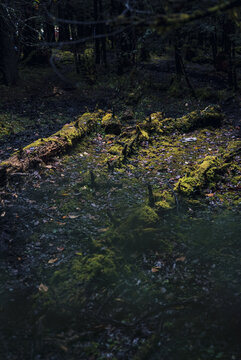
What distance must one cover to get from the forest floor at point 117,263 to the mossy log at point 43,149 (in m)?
0.28

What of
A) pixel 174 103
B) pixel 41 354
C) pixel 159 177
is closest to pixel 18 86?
pixel 174 103

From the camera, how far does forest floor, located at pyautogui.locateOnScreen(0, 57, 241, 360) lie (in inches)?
136

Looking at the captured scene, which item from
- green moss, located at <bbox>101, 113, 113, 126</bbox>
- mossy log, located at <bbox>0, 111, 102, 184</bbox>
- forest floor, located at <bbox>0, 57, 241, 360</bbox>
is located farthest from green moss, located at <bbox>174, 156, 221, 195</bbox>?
green moss, located at <bbox>101, 113, 113, 126</bbox>

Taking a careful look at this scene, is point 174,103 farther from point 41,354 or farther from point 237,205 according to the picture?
point 41,354

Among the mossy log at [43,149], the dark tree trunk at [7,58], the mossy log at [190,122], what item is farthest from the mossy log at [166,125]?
the dark tree trunk at [7,58]

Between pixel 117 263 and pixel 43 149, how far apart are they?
15.7 ft

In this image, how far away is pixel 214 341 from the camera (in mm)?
3350

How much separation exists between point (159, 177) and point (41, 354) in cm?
545

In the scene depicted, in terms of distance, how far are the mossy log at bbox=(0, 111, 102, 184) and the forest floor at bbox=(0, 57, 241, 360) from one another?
283 millimetres

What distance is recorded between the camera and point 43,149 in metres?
8.27

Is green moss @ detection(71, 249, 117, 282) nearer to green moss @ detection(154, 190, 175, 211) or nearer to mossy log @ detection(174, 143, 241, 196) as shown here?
green moss @ detection(154, 190, 175, 211)

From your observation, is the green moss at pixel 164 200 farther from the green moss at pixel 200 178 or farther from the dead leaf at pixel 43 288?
the dead leaf at pixel 43 288

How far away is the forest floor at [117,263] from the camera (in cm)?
347

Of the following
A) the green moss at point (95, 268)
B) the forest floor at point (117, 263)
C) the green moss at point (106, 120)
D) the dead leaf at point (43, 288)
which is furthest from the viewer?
the green moss at point (106, 120)
